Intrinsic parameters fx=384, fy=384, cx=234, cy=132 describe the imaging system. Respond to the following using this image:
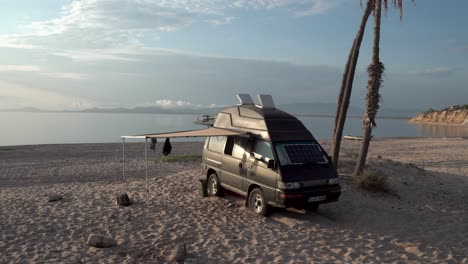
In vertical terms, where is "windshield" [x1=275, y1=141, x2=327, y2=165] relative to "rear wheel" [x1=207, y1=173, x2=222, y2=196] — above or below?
above

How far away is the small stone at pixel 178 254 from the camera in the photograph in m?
6.83

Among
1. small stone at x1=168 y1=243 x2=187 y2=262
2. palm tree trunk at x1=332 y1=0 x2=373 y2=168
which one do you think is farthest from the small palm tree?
small stone at x1=168 y1=243 x2=187 y2=262

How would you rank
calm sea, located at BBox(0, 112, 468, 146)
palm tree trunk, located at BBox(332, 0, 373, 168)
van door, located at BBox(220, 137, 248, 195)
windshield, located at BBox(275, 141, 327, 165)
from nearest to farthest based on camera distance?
1. windshield, located at BBox(275, 141, 327, 165)
2. van door, located at BBox(220, 137, 248, 195)
3. palm tree trunk, located at BBox(332, 0, 373, 168)
4. calm sea, located at BBox(0, 112, 468, 146)

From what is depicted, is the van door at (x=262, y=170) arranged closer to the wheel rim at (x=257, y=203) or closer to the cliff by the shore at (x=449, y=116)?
the wheel rim at (x=257, y=203)

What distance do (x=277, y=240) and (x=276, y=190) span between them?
1308mm

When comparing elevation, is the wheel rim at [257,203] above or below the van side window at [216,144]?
below

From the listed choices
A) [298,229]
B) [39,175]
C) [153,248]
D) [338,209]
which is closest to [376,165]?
[338,209]

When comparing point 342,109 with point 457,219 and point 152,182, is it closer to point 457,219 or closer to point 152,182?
point 457,219

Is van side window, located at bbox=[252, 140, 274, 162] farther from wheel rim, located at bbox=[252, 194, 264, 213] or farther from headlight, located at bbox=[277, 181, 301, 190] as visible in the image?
wheel rim, located at bbox=[252, 194, 264, 213]

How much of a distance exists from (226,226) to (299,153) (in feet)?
8.26

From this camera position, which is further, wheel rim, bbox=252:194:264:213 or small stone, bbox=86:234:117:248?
wheel rim, bbox=252:194:264:213

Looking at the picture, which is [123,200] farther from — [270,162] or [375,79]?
[375,79]

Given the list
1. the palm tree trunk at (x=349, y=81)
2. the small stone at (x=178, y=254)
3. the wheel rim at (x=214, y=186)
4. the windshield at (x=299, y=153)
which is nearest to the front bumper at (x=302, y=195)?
the windshield at (x=299, y=153)

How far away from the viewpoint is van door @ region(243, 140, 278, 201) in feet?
29.6
